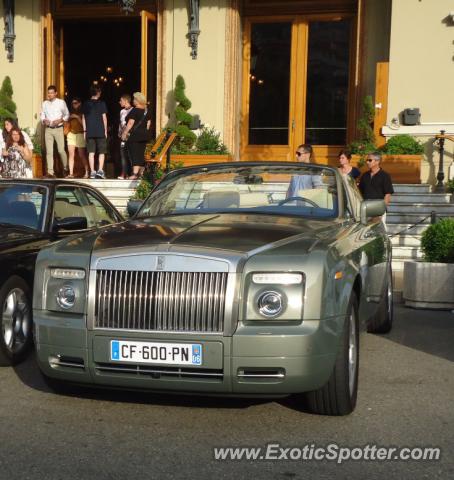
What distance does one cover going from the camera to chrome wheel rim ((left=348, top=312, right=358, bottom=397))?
434 cm

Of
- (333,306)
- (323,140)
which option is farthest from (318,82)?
(333,306)

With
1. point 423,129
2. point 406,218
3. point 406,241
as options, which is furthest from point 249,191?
point 423,129

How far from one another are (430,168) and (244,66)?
469 cm

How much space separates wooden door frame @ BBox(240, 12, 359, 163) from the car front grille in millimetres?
11300

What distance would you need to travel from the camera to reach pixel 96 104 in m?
14.0

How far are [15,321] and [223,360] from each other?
232cm

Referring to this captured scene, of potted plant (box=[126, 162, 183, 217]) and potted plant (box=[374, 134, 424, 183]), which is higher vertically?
potted plant (box=[374, 134, 424, 183])

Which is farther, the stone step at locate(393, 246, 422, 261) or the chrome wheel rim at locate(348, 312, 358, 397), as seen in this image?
the stone step at locate(393, 246, 422, 261)

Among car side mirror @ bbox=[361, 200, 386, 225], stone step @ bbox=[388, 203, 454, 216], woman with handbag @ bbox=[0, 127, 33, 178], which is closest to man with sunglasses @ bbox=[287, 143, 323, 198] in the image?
car side mirror @ bbox=[361, 200, 386, 225]

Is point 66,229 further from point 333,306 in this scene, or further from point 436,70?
point 436,70

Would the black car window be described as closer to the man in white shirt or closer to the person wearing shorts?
the person wearing shorts

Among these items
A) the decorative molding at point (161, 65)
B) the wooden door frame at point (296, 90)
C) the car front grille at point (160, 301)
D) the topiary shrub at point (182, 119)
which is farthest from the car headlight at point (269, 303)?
the decorative molding at point (161, 65)

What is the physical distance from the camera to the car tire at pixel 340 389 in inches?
162

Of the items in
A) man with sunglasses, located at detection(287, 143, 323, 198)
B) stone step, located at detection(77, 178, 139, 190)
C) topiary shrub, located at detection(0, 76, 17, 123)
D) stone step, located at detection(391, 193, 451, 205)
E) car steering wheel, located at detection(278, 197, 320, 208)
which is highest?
topiary shrub, located at detection(0, 76, 17, 123)
